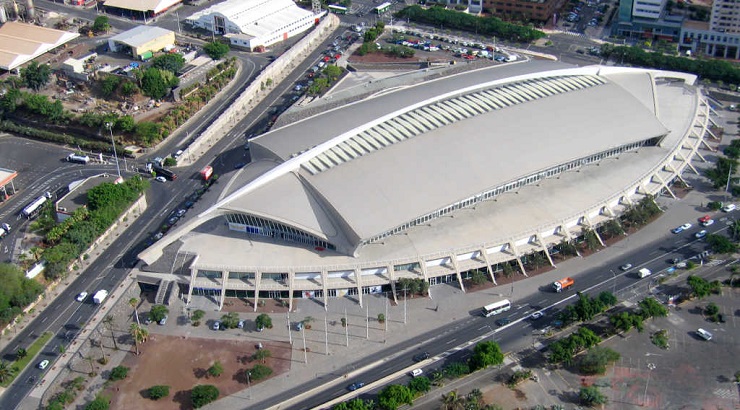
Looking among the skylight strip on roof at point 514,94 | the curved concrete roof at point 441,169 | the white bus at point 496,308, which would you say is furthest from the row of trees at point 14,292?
the skylight strip on roof at point 514,94

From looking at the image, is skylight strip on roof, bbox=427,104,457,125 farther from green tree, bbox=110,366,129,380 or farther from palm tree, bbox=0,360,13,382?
palm tree, bbox=0,360,13,382

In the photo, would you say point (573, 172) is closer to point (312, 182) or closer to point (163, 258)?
point (312, 182)

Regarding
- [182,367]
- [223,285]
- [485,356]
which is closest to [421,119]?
[223,285]

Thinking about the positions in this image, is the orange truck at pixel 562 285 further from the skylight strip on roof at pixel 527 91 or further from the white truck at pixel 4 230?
the white truck at pixel 4 230

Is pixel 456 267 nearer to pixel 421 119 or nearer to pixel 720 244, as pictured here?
pixel 421 119

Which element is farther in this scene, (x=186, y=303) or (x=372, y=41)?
(x=372, y=41)

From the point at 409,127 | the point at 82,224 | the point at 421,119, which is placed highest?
the point at 421,119

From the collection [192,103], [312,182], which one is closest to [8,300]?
[312,182]
